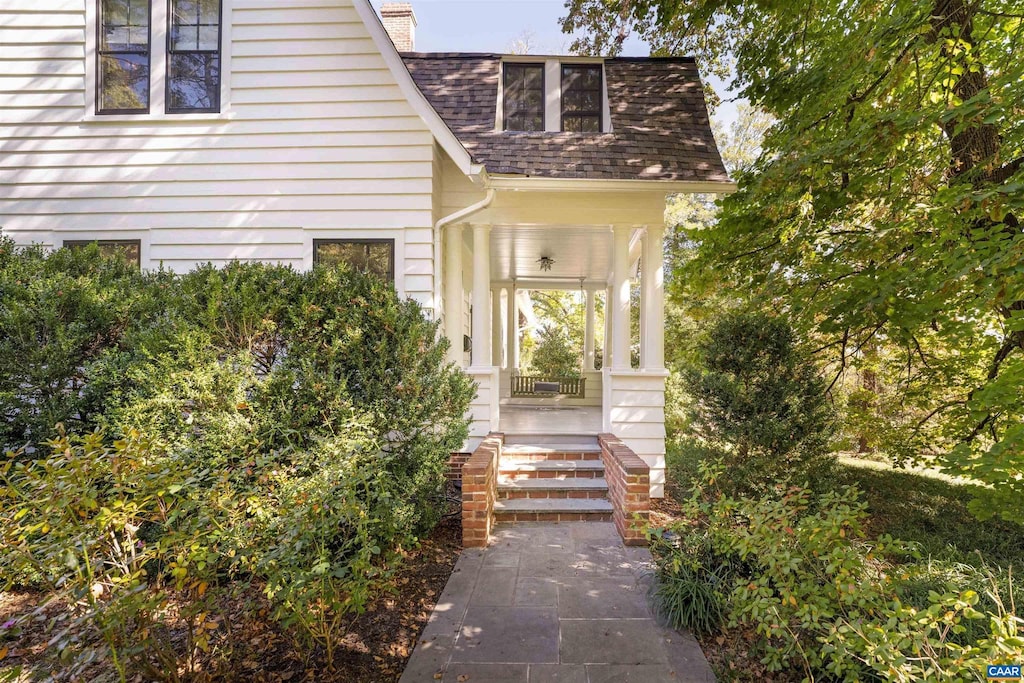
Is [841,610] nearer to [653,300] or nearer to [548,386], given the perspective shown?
[653,300]

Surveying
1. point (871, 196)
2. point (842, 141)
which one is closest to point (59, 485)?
point (842, 141)

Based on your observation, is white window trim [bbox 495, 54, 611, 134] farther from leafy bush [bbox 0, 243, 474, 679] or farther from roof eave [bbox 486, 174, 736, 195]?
leafy bush [bbox 0, 243, 474, 679]

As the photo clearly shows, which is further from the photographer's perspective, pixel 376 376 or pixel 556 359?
pixel 556 359

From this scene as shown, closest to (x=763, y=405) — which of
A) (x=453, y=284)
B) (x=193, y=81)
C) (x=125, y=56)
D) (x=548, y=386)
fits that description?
(x=453, y=284)

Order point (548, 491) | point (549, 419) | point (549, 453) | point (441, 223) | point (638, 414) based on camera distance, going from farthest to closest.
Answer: point (549, 419) < point (638, 414) < point (549, 453) < point (441, 223) < point (548, 491)

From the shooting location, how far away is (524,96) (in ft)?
25.8

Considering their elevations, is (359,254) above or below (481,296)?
above

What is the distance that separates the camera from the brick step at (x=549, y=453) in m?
6.73

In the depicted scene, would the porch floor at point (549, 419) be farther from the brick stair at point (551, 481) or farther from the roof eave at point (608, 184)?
the roof eave at point (608, 184)

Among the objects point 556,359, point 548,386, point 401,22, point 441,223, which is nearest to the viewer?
point 441,223

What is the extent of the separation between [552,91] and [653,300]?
338 cm

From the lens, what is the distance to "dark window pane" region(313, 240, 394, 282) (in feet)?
20.7

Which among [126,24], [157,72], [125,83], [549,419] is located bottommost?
[549,419]

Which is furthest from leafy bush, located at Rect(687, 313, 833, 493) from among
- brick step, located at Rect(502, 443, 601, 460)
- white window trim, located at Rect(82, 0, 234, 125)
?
white window trim, located at Rect(82, 0, 234, 125)
